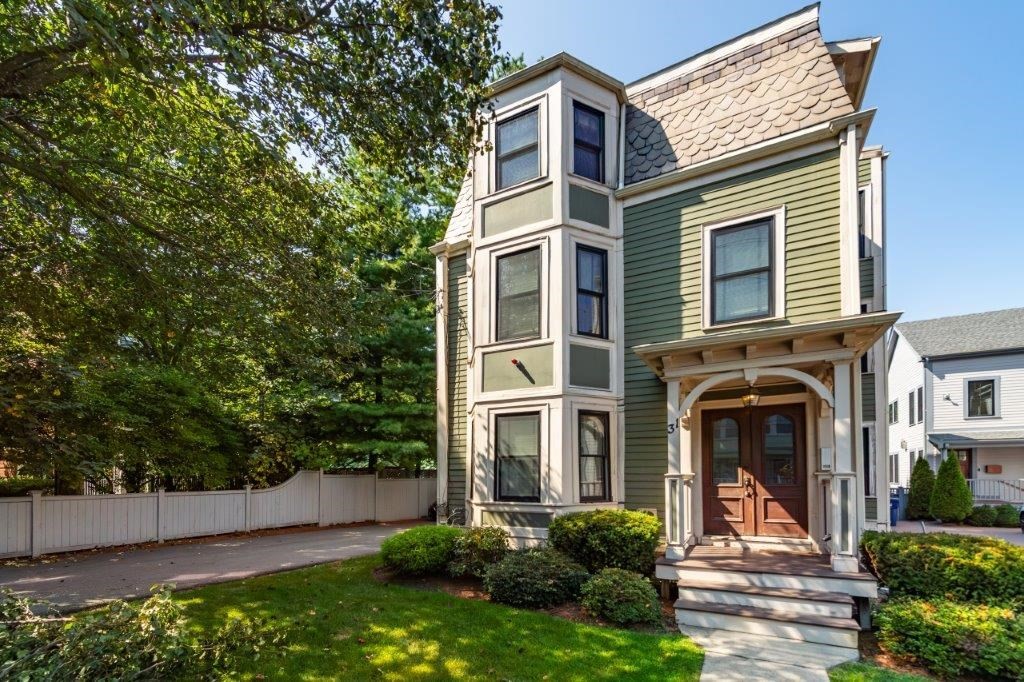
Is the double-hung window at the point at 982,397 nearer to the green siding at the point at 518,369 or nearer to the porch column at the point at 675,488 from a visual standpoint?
the porch column at the point at 675,488

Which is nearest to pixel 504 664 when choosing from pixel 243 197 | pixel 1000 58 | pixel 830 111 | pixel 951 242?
pixel 243 197

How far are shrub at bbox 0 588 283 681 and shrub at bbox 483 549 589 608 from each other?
305cm

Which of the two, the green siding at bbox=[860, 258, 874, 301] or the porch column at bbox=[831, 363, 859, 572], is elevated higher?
the green siding at bbox=[860, 258, 874, 301]

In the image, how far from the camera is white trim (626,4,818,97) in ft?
29.2

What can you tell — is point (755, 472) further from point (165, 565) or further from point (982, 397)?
point (982, 397)

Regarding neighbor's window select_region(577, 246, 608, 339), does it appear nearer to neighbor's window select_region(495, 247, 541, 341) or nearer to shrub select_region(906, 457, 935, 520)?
neighbor's window select_region(495, 247, 541, 341)

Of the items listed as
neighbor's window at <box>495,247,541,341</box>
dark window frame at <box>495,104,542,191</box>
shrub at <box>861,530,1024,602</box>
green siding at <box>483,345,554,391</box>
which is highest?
dark window frame at <box>495,104,542,191</box>

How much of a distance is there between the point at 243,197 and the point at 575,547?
6.41 m

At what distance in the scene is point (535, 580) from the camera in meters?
7.35

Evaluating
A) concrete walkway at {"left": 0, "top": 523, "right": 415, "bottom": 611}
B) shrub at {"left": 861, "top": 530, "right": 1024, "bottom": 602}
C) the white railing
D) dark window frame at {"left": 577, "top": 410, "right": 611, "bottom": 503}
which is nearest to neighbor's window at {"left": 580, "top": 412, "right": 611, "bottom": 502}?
dark window frame at {"left": 577, "top": 410, "right": 611, "bottom": 503}

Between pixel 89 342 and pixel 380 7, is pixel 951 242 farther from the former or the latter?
pixel 89 342

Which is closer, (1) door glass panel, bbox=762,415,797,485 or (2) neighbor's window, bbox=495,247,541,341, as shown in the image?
(1) door glass panel, bbox=762,415,797,485

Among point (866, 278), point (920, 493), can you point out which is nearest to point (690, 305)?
point (866, 278)

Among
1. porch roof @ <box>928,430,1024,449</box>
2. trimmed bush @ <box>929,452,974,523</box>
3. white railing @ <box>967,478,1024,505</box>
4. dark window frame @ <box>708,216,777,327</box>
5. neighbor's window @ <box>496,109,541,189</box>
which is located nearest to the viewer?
dark window frame @ <box>708,216,777,327</box>
